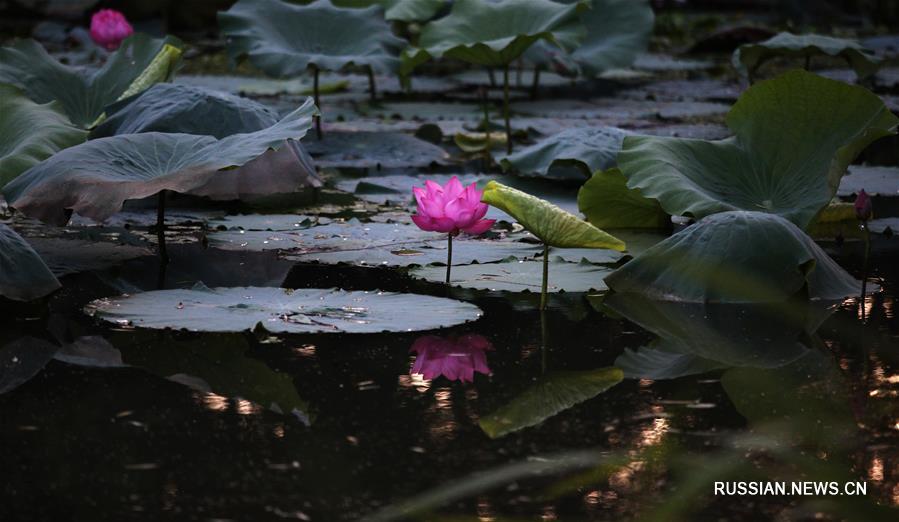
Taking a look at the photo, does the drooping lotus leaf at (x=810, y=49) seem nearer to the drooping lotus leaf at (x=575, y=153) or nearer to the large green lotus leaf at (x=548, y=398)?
the drooping lotus leaf at (x=575, y=153)

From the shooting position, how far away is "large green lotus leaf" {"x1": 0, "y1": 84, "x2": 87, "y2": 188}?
271 cm

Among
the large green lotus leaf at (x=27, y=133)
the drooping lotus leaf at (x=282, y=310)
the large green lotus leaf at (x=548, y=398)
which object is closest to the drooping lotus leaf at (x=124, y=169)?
the large green lotus leaf at (x=27, y=133)

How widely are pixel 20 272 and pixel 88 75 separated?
1562 millimetres

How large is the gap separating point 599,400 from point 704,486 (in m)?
0.34

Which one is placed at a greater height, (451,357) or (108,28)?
(108,28)

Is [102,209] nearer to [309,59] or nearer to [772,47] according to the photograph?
[309,59]

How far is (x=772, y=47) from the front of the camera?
4.25 metres

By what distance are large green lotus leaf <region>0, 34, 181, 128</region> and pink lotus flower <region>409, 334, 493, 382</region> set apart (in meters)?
1.79

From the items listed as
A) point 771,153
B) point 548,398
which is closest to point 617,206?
point 771,153

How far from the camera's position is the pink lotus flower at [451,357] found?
6.39 ft

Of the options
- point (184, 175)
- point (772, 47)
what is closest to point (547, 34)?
point (772, 47)

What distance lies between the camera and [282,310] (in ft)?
7.21

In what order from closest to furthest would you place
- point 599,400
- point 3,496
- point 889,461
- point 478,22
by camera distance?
point 3,496 → point 889,461 → point 599,400 → point 478,22

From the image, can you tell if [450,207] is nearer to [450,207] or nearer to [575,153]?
[450,207]
